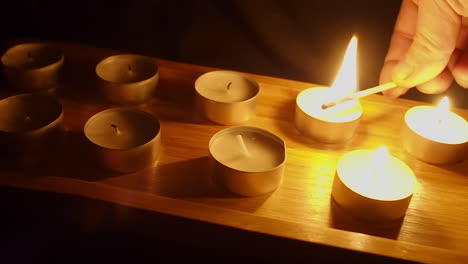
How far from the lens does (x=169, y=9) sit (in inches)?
46.1

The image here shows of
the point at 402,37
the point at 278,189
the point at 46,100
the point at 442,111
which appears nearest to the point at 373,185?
the point at 278,189

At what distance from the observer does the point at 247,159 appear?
2.43ft

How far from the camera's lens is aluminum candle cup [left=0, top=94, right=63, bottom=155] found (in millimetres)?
714

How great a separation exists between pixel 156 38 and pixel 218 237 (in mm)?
702

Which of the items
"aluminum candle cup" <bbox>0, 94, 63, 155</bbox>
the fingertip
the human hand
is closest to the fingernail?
the human hand

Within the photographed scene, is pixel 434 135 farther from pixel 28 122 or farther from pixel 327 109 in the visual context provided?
pixel 28 122

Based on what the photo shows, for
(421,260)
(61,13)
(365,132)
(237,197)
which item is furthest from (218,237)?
(61,13)

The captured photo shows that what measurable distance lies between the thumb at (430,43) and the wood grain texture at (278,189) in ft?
0.34

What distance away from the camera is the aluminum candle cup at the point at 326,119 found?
81 cm

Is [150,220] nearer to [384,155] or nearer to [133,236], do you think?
[133,236]

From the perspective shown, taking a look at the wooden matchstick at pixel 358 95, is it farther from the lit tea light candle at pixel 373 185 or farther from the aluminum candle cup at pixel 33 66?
the aluminum candle cup at pixel 33 66

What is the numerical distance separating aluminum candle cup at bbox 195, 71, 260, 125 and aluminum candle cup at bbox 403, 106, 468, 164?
26cm

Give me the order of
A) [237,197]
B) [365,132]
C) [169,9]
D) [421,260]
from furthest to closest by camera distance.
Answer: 1. [169,9]
2. [365,132]
3. [237,197]
4. [421,260]

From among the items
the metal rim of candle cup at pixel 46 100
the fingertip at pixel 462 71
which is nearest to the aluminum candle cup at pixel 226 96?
the metal rim of candle cup at pixel 46 100
